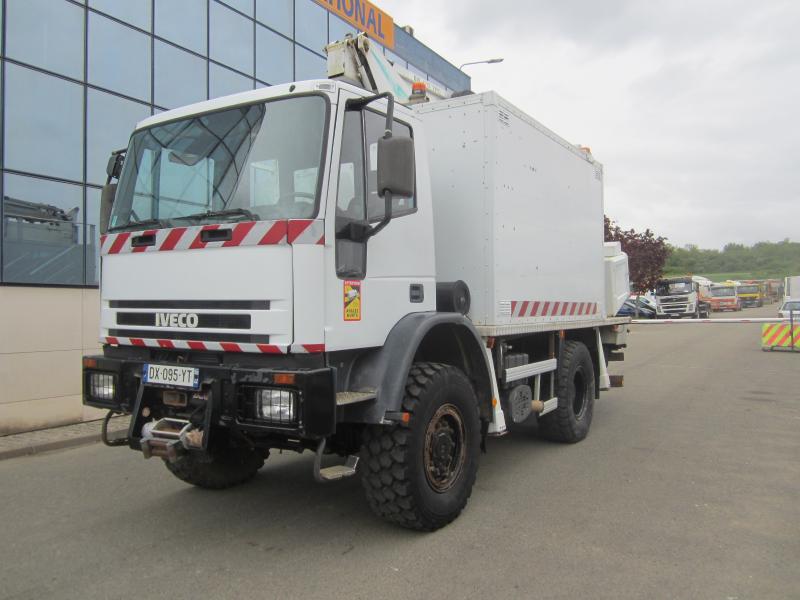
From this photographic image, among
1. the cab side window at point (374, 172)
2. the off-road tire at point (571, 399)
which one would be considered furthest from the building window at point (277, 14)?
the cab side window at point (374, 172)

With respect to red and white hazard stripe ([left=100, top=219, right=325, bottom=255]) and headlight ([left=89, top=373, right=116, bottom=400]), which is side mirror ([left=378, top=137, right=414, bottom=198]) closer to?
red and white hazard stripe ([left=100, top=219, right=325, bottom=255])

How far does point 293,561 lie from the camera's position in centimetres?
378

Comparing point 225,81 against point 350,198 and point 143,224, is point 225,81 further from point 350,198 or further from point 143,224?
point 350,198

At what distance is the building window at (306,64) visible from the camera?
14.3m

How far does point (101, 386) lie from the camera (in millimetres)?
4203

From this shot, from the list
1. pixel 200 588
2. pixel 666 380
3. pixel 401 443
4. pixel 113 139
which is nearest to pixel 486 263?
pixel 401 443

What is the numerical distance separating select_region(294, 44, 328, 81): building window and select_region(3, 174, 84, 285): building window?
21.4ft

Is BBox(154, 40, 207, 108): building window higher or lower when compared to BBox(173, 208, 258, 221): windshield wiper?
higher

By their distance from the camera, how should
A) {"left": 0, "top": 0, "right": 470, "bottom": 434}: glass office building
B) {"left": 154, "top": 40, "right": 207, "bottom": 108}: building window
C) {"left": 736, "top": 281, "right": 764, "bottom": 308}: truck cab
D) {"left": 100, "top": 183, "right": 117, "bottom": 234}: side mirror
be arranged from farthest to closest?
{"left": 736, "top": 281, "right": 764, "bottom": 308}: truck cab < {"left": 154, "top": 40, "right": 207, "bottom": 108}: building window < {"left": 0, "top": 0, "right": 470, "bottom": 434}: glass office building < {"left": 100, "top": 183, "right": 117, "bottom": 234}: side mirror

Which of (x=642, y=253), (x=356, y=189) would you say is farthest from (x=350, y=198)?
(x=642, y=253)

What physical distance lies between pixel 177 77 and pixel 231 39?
1761mm

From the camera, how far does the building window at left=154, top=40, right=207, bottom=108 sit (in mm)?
11102

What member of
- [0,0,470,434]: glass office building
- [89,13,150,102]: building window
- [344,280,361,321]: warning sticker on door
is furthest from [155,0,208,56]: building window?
[344,280,361,321]: warning sticker on door

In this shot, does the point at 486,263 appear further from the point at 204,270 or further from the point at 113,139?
the point at 113,139
